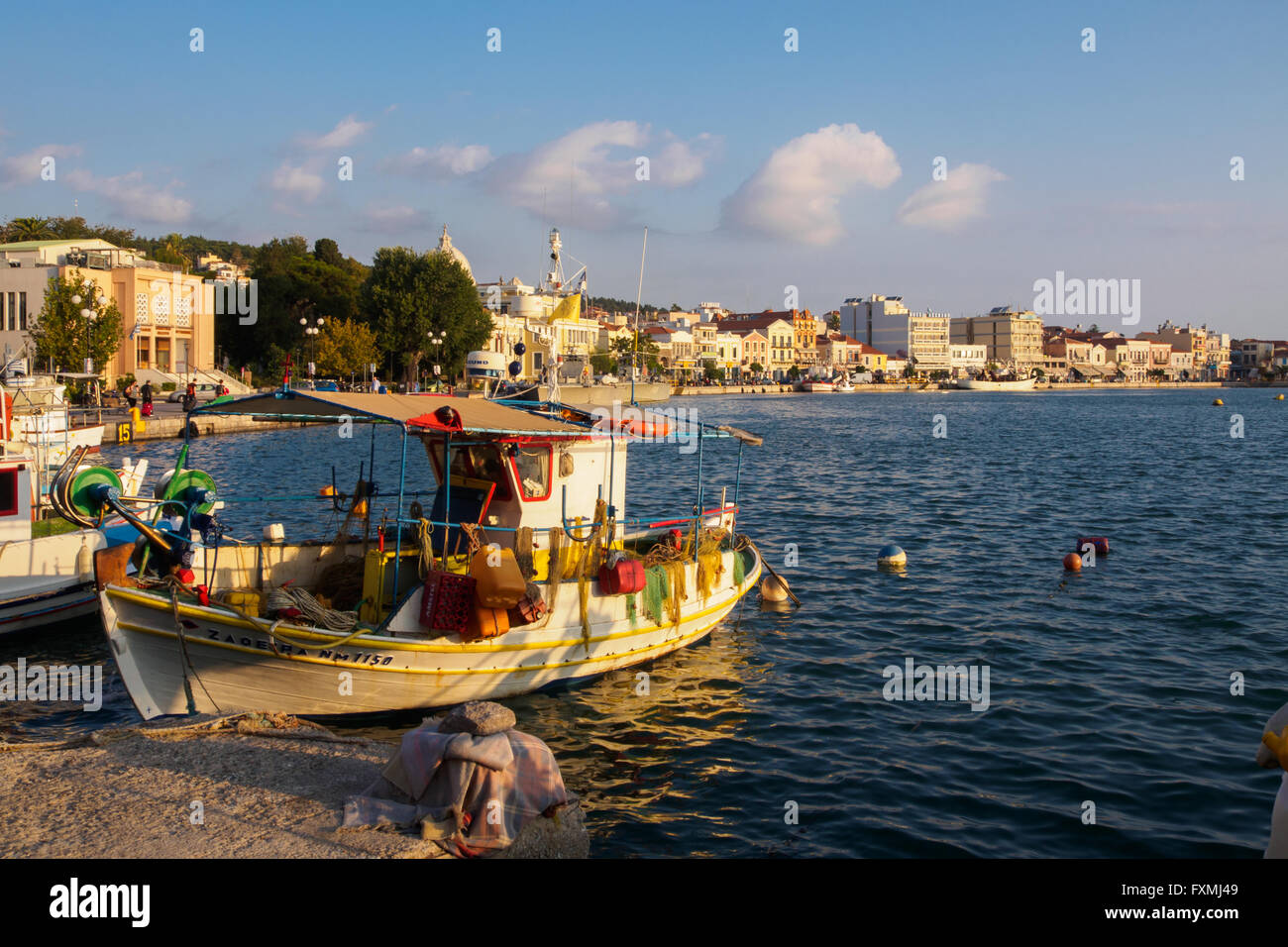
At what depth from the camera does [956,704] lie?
44.9 ft

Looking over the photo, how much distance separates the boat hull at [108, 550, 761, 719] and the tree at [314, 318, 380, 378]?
68.1 m

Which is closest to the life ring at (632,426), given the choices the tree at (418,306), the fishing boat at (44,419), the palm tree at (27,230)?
the fishing boat at (44,419)

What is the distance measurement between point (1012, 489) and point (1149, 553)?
42.4ft

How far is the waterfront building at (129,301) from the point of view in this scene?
6369cm

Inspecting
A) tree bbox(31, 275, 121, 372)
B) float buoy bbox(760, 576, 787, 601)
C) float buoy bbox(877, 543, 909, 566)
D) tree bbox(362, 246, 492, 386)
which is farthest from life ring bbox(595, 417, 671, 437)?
tree bbox(362, 246, 492, 386)

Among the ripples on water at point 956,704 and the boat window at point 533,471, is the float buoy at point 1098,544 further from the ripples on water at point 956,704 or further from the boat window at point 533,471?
the boat window at point 533,471

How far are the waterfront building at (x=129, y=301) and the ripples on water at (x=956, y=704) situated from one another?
4667 cm

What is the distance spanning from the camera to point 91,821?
7.70 meters

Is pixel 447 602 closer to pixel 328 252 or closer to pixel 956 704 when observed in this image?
pixel 956 704

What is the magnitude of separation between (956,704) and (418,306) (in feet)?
259

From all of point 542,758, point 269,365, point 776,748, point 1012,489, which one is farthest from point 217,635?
point 269,365

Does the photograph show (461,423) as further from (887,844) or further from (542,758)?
(887,844)

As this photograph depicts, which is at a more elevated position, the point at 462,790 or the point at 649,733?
the point at 462,790

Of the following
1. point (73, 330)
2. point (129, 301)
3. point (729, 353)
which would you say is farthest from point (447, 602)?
point (729, 353)
